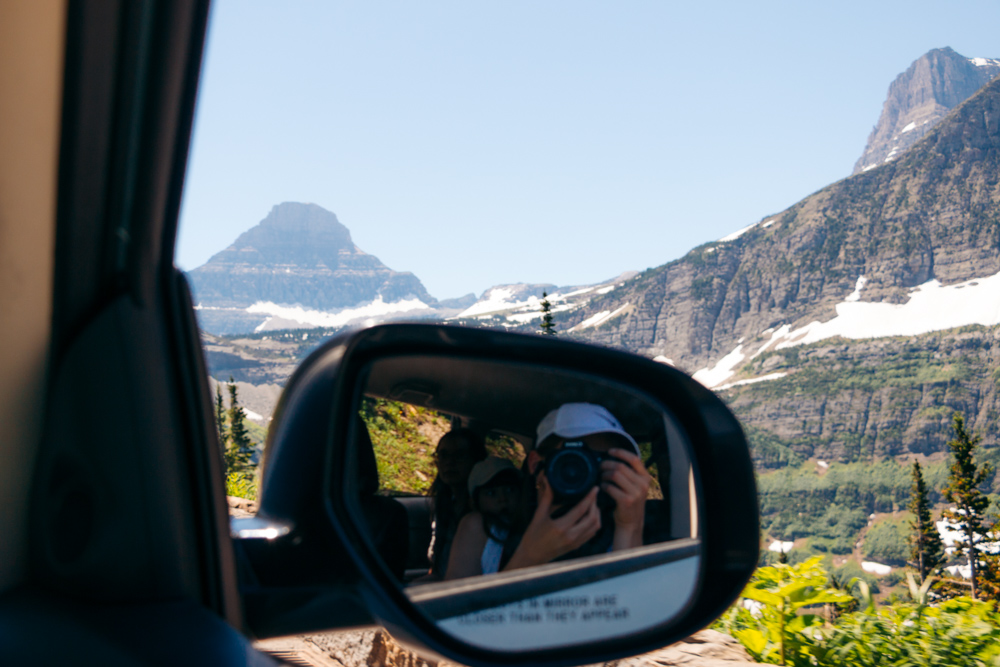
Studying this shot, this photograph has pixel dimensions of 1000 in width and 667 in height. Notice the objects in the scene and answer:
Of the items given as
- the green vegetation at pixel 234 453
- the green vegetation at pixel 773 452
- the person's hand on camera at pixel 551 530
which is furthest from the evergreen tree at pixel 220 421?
the green vegetation at pixel 773 452

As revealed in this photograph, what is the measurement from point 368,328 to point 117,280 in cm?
42

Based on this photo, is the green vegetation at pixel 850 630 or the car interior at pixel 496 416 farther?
the green vegetation at pixel 850 630

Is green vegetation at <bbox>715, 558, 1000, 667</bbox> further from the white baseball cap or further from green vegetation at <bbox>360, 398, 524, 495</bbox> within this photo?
green vegetation at <bbox>360, 398, 524, 495</bbox>

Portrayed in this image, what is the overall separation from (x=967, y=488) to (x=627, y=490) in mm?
75485

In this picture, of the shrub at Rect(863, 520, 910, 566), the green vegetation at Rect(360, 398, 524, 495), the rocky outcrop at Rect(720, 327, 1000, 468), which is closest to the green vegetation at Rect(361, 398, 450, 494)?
the green vegetation at Rect(360, 398, 524, 495)

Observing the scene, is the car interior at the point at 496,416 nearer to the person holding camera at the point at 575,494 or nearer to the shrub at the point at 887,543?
the person holding camera at the point at 575,494

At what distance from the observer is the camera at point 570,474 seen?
1234mm

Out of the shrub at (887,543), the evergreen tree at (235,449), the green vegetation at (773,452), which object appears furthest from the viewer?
the green vegetation at (773,452)

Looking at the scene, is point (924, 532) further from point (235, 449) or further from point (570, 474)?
point (570, 474)

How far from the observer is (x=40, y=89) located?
104 cm

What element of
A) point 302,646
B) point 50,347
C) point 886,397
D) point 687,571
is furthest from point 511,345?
point 886,397

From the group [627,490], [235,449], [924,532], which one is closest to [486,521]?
[627,490]

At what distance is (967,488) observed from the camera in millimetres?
63438

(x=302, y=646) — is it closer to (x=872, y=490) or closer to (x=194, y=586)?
(x=194, y=586)
